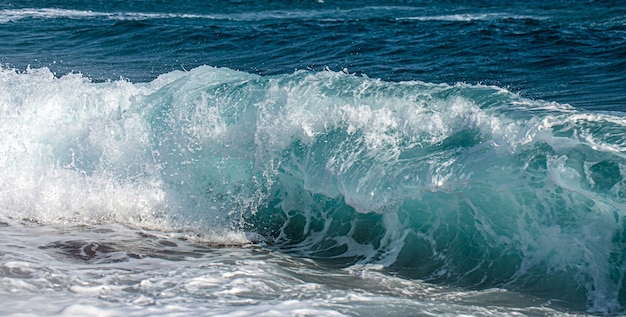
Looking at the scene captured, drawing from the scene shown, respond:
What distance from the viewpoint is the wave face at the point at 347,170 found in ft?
17.7

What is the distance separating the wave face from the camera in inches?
212

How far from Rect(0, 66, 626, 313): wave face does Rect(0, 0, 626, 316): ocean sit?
2 centimetres

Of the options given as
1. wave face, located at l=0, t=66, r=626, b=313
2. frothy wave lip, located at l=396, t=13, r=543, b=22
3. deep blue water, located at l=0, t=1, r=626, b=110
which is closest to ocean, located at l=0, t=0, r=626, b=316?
wave face, located at l=0, t=66, r=626, b=313

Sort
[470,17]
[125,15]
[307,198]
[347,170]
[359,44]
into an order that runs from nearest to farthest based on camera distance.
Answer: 1. [347,170]
2. [307,198]
3. [359,44]
4. [470,17]
5. [125,15]

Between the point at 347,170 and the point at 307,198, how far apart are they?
675 millimetres

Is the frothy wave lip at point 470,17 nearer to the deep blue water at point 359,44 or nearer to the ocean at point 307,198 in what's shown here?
the deep blue water at point 359,44

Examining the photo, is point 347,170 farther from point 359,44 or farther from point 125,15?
point 125,15

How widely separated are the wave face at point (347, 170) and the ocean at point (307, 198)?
16 mm

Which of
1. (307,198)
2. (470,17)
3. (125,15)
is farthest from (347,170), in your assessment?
(125,15)

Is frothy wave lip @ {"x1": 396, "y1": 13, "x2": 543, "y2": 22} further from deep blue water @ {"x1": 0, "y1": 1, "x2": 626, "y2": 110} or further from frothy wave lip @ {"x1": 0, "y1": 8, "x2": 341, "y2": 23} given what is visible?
frothy wave lip @ {"x1": 0, "y1": 8, "x2": 341, "y2": 23}

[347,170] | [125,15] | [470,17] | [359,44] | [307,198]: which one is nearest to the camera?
[347,170]

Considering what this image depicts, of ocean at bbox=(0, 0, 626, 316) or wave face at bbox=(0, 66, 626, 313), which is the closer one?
ocean at bbox=(0, 0, 626, 316)

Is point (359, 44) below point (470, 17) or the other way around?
below

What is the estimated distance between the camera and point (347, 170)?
251 inches
